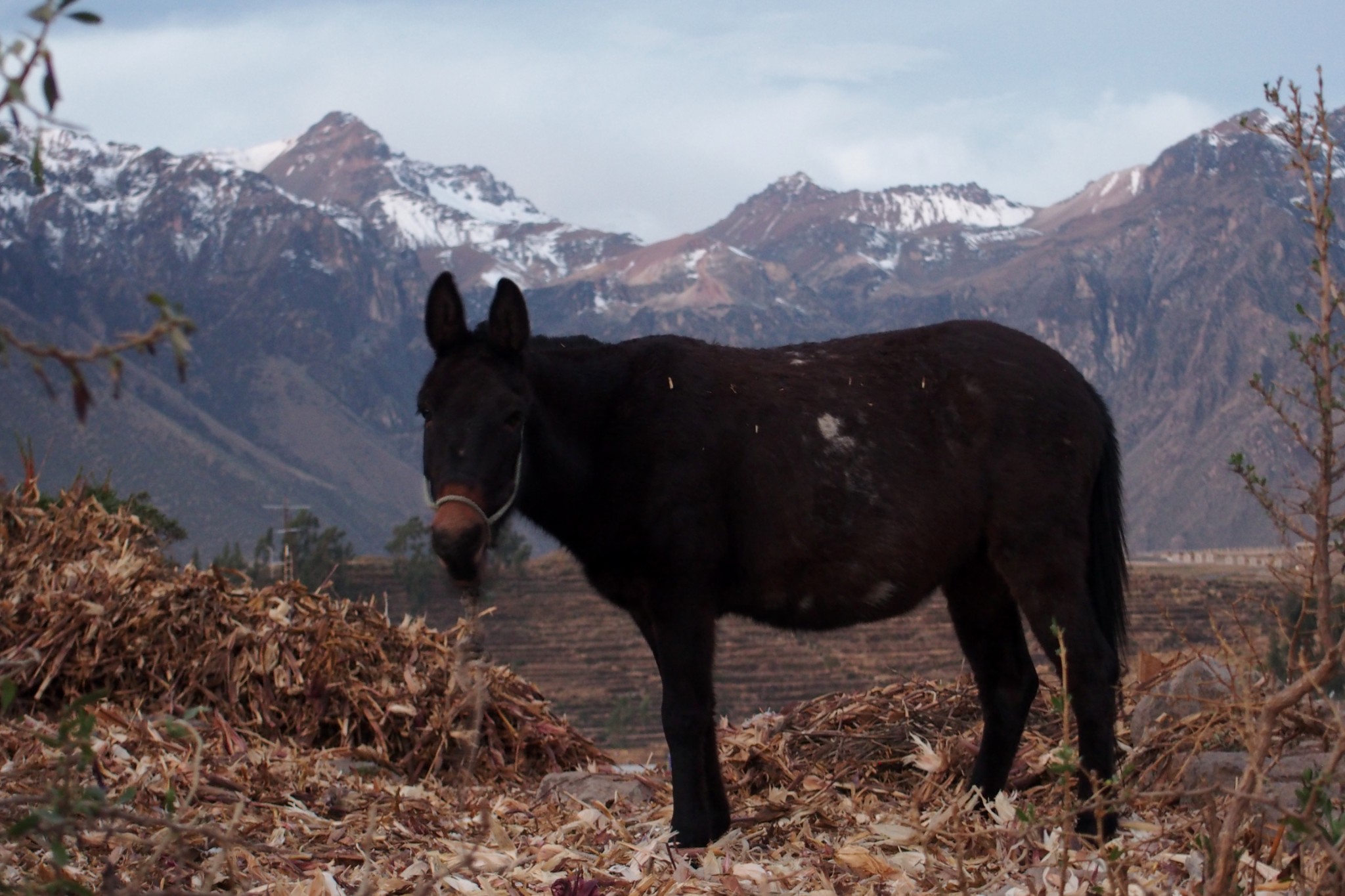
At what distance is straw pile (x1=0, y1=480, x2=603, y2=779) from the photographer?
26.8ft

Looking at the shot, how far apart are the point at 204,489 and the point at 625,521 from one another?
181648mm

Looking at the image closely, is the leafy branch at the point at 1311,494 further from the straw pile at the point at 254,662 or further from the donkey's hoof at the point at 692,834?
the straw pile at the point at 254,662

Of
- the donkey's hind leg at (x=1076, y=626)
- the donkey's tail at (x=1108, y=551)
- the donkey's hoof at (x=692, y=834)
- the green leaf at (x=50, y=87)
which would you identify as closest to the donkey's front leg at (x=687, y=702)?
the donkey's hoof at (x=692, y=834)

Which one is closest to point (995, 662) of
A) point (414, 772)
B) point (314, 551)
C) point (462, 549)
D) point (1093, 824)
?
point (1093, 824)

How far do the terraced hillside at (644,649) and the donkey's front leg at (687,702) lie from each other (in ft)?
133

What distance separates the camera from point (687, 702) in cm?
554

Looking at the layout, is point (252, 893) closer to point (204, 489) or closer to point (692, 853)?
point (692, 853)

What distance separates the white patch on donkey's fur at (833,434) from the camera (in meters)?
5.98

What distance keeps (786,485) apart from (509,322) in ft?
4.81

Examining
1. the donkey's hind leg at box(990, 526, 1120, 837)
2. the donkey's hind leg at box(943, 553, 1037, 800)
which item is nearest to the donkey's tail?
the donkey's hind leg at box(990, 526, 1120, 837)

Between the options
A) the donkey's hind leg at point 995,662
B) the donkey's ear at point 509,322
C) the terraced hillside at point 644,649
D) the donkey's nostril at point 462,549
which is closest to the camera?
the donkey's nostril at point 462,549

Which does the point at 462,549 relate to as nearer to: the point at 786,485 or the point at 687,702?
the point at 687,702

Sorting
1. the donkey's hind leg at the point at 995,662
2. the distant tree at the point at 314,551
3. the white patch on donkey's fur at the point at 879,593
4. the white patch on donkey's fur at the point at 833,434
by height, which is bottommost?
the distant tree at the point at 314,551

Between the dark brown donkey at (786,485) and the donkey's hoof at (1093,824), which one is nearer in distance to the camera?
the donkey's hoof at (1093,824)
